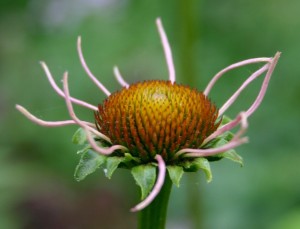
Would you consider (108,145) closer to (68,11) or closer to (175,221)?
(175,221)

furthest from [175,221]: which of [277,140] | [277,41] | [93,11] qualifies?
[93,11]

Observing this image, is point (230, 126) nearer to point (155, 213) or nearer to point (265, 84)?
point (265, 84)

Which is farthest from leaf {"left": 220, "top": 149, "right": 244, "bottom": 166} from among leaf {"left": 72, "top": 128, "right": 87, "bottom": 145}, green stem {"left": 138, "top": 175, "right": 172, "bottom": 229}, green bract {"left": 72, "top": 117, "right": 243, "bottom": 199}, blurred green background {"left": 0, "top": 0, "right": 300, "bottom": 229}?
blurred green background {"left": 0, "top": 0, "right": 300, "bottom": 229}

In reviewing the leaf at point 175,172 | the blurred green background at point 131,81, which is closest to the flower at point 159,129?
the leaf at point 175,172

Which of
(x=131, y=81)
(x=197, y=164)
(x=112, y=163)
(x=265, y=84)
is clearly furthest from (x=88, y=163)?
(x=131, y=81)

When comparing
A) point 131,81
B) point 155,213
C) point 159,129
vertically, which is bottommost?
point 131,81

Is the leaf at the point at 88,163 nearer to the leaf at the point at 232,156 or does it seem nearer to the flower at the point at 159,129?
the flower at the point at 159,129
